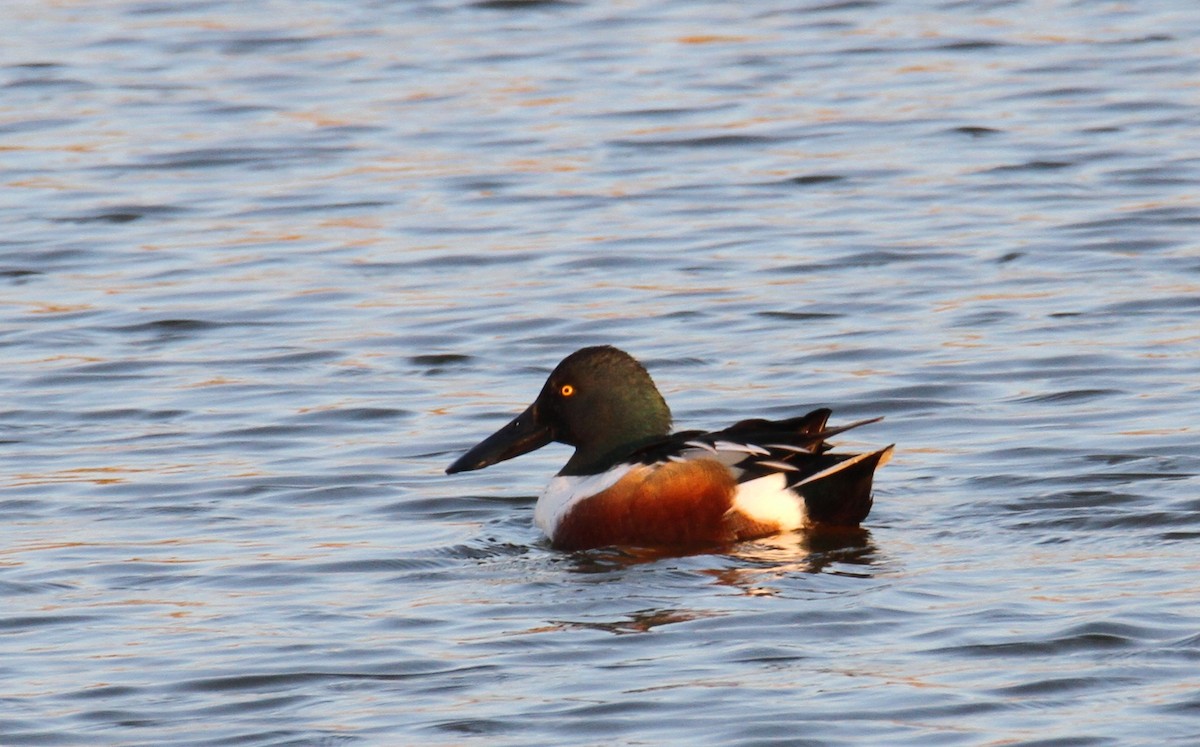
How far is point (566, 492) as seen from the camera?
25.9 feet

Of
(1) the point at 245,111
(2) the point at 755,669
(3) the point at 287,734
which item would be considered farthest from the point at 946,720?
(1) the point at 245,111

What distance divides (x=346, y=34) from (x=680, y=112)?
132 inches

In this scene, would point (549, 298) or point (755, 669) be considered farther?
point (549, 298)

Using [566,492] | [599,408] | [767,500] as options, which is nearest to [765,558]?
[767,500]

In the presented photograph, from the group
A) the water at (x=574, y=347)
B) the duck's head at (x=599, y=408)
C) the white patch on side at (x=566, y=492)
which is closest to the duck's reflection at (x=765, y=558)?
the water at (x=574, y=347)

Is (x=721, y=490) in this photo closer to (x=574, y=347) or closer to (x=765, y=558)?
(x=765, y=558)

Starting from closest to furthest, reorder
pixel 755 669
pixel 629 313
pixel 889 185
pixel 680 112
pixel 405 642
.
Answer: pixel 755 669, pixel 405 642, pixel 629 313, pixel 889 185, pixel 680 112

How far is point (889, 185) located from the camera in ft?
42.9

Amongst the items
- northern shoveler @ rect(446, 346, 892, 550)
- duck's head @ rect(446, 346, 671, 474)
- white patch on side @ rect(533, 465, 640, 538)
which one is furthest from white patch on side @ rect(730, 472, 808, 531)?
duck's head @ rect(446, 346, 671, 474)

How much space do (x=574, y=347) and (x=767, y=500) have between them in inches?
110

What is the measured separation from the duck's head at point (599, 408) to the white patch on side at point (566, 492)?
20 cm

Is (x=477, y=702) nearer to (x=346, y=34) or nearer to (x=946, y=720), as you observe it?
(x=946, y=720)

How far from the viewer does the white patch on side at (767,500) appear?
7.65 metres

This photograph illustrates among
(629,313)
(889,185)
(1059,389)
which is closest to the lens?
(1059,389)
